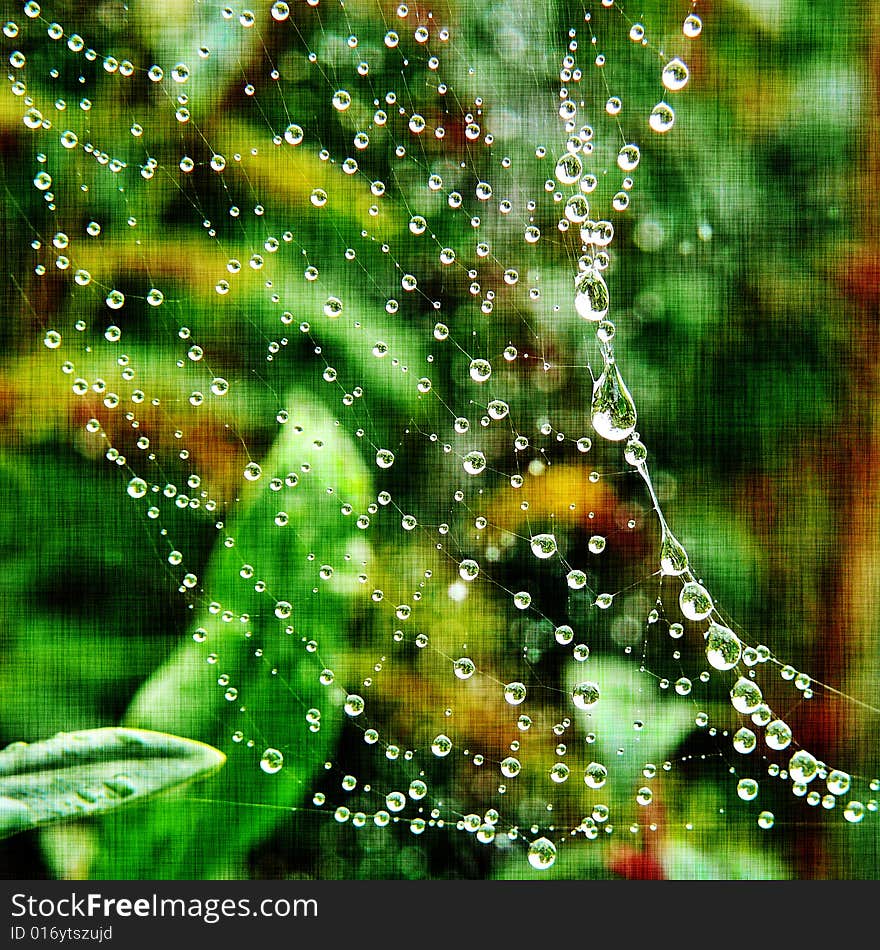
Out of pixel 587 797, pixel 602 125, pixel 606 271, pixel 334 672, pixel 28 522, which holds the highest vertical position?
pixel 602 125

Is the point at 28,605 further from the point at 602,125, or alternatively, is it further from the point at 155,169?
the point at 602,125

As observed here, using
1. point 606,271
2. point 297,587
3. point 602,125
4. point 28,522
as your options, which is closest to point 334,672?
point 297,587

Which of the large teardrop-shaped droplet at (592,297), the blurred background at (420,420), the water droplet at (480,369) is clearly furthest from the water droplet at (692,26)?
the water droplet at (480,369)

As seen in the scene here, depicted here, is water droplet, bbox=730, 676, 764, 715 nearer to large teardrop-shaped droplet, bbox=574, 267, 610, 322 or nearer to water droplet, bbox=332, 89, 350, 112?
large teardrop-shaped droplet, bbox=574, 267, 610, 322

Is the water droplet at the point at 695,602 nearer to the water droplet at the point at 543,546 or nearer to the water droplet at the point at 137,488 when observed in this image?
the water droplet at the point at 543,546

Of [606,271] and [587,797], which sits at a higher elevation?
[606,271]

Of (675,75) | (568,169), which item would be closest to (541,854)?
(568,169)

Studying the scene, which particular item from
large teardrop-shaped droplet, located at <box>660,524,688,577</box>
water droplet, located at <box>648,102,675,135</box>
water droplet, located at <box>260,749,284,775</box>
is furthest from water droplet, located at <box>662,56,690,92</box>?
water droplet, located at <box>260,749,284,775</box>
